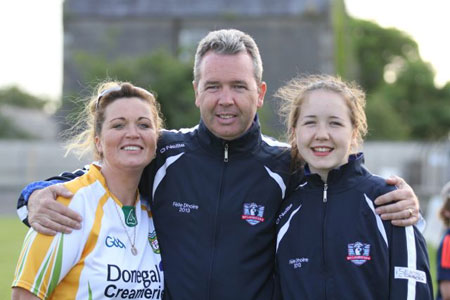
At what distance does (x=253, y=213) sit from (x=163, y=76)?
22.5 m

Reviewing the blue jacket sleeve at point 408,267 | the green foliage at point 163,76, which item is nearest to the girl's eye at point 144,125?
the blue jacket sleeve at point 408,267

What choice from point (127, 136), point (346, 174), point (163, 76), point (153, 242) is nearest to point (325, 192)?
point (346, 174)

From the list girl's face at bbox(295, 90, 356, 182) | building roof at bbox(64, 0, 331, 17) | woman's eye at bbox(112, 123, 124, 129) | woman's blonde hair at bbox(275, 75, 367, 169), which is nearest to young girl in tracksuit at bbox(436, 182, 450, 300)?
woman's blonde hair at bbox(275, 75, 367, 169)

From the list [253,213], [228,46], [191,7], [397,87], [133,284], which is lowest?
[133,284]

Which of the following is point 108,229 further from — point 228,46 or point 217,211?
point 228,46

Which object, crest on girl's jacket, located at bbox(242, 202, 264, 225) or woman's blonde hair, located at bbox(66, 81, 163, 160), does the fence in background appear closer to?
woman's blonde hair, located at bbox(66, 81, 163, 160)

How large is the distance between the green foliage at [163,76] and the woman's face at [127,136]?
70.0 feet

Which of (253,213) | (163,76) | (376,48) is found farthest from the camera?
(376,48)

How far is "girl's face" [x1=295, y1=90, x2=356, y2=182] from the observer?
3.62 meters

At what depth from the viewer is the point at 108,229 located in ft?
12.1

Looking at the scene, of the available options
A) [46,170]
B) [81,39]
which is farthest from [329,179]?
[81,39]

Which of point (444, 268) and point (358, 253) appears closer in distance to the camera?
point (358, 253)

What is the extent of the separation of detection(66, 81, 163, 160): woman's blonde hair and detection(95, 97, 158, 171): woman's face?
0.04 metres

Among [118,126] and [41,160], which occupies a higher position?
[41,160]
